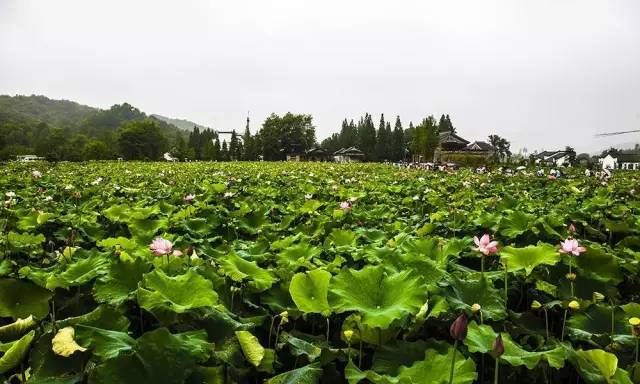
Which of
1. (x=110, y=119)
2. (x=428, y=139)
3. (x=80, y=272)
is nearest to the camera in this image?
(x=80, y=272)

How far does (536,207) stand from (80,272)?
364 cm

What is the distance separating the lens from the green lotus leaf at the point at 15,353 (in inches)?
41.1

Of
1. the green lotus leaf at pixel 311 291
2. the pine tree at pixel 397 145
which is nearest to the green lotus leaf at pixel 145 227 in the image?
the green lotus leaf at pixel 311 291

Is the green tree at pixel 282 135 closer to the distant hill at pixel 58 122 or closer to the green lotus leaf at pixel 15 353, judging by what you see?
the distant hill at pixel 58 122

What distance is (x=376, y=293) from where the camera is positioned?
1.42m

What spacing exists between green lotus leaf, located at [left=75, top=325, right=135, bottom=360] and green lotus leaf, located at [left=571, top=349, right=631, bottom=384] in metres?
1.15

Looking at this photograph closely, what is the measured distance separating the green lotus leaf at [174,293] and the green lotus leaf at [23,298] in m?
0.33

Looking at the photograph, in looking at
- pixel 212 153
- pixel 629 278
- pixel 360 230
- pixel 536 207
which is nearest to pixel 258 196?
pixel 360 230

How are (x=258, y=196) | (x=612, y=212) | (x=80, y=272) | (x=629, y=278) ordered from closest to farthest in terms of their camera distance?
(x=80, y=272), (x=629, y=278), (x=612, y=212), (x=258, y=196)

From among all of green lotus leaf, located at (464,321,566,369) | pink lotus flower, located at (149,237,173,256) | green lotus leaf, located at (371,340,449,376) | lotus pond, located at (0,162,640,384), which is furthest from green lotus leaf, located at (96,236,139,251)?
green lotus leaf, located at (464,321,566,369)

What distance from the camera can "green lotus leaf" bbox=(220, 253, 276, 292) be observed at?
4.96 ft

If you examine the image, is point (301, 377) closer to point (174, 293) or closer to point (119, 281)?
point (174, 293)

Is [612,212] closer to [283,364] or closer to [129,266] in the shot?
[283,364]

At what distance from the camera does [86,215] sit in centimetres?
324
